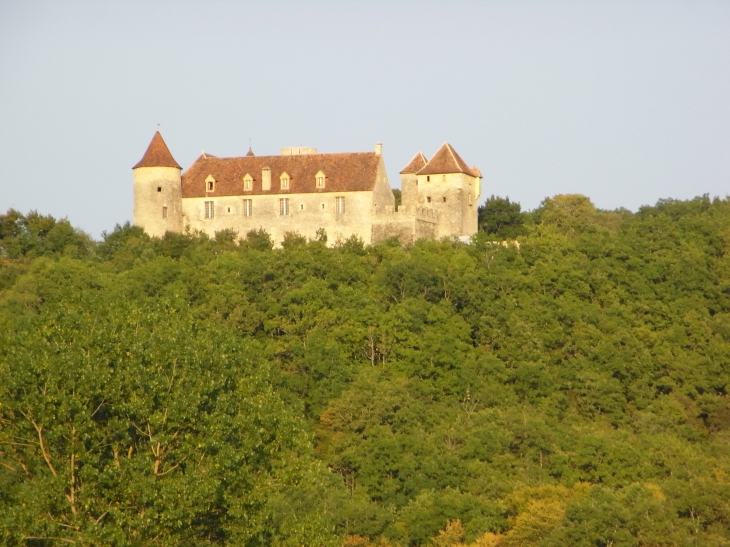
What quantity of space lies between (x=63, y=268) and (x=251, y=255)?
295 inches

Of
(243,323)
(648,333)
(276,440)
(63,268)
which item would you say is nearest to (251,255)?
(243,323)

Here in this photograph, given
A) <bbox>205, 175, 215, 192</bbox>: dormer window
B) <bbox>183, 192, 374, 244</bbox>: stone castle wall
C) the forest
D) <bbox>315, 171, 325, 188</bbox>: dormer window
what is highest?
<bbox>315, 171, 325, 188</bbox>: dormer window

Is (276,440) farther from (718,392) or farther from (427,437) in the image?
(718,392)

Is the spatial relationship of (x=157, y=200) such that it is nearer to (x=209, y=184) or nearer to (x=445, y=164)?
(x=209, y=184)

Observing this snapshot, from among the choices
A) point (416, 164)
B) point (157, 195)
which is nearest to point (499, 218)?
point (416, 164)

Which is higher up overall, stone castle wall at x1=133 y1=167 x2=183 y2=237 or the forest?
stone castle wall at x1=133 y1=167 x2=183 y2=237

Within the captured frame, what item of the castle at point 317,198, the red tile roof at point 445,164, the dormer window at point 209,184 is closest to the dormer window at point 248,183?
the castle at point 317,198

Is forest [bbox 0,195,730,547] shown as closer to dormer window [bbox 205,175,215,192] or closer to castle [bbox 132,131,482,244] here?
castle [bbox 132,131,482,244]

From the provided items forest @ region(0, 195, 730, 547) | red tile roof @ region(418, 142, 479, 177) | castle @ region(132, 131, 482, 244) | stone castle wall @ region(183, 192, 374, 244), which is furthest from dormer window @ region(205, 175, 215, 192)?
red tile roof @ region(418, 142, 479, 177)

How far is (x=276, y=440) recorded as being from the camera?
36.2 m

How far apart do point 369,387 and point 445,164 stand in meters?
10.6

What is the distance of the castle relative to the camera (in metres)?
64.4

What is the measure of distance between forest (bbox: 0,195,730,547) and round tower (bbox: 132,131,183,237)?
2.56 feet

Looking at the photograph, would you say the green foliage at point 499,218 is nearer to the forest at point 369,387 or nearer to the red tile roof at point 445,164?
the forest at point 369,387
